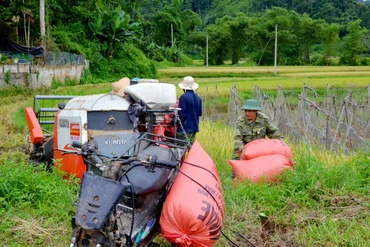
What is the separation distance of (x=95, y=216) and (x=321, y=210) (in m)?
2.54

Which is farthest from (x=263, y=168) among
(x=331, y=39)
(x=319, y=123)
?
(x=331, y=39)

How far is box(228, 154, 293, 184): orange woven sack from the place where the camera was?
4.93 meters

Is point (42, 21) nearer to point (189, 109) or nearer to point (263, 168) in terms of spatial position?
point (189, 109)

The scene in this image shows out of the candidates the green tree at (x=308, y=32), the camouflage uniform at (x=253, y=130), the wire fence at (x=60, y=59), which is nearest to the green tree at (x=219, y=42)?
the green tree at (x=308, y=32)

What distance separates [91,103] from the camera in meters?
4.75

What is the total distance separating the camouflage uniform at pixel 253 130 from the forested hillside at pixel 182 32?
17.2 meters

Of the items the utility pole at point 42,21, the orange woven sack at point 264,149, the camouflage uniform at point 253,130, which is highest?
the utility pole at point 42,21

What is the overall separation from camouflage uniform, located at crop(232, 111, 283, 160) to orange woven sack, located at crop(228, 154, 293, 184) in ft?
1.41

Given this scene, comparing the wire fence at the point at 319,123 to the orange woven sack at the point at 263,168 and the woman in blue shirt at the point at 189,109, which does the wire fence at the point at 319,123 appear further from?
the orange woven sack at the point at 263,168

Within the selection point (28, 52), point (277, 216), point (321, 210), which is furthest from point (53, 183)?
point (28, 52)

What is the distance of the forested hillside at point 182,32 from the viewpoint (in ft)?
79.9

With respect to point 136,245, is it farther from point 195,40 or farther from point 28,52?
point 195,40

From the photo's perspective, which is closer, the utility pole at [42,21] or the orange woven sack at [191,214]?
the orange woven sack at [191,214]

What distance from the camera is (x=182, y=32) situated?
48938mm
